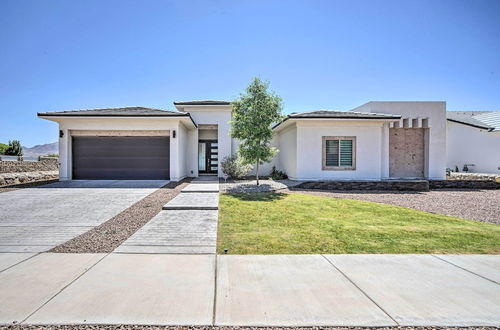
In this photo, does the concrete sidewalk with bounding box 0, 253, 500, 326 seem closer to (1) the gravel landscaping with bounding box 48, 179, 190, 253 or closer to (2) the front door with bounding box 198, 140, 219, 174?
(1) the gravel landscaping with bounding box 48, 179, 190, 253

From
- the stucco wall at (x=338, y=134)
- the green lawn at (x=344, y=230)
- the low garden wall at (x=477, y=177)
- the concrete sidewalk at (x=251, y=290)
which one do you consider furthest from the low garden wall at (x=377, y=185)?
the concrete sidewalk at (x=251, y=290)

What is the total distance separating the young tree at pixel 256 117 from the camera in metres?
13.0

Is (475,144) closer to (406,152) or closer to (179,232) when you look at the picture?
Result: (406,152)

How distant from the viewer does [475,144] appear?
68.1ft

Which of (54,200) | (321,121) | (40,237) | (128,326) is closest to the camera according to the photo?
(128,326)

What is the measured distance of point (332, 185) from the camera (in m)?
13.6

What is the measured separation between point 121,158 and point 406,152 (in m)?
18.1

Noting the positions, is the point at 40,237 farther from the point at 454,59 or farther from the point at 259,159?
the point at 454,59

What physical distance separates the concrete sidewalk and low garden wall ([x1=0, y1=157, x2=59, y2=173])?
15.9 metres

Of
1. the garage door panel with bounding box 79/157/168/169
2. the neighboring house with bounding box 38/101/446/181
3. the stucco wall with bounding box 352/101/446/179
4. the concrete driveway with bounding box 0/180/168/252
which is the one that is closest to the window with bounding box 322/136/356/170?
the neighboring house with bounding box 38/101/446/181

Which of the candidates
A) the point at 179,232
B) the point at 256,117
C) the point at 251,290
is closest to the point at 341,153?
the point at 256,117

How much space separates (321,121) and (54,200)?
13.0 meters

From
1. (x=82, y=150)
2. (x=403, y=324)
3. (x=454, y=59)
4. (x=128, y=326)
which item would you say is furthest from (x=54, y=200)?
(x=454, y=59)

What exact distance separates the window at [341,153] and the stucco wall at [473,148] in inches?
520
